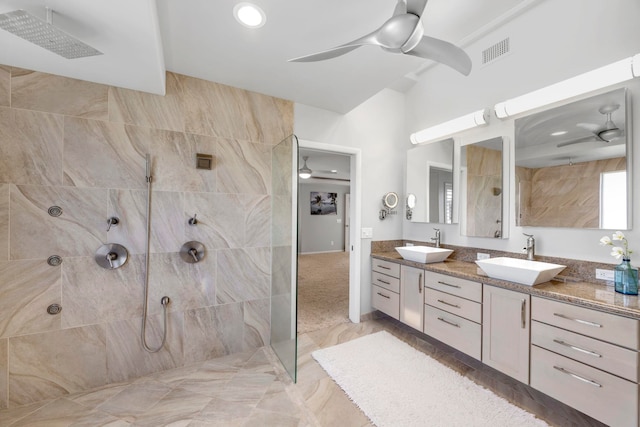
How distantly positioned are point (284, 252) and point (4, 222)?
1.88 metres

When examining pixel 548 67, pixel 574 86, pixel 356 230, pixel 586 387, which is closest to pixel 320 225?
pixel 356 230

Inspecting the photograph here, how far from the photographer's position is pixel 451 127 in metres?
2.67

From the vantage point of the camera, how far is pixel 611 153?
5.66 ft

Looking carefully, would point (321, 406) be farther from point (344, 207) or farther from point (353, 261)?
point (344, 207)

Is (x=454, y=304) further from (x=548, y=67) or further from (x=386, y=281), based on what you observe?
(x=548, y=67)

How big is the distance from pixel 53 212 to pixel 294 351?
198 centimetres

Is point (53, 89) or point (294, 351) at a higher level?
point (53, 89)

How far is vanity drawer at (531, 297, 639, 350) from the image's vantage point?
128cm

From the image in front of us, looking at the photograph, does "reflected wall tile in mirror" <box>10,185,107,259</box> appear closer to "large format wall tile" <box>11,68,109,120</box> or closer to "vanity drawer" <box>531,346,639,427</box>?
"large format wall tile" <box>11,68,109,120</box>

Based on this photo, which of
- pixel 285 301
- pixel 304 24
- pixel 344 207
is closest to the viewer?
pixel 304 24

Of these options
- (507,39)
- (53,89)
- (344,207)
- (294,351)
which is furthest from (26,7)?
(344,207)

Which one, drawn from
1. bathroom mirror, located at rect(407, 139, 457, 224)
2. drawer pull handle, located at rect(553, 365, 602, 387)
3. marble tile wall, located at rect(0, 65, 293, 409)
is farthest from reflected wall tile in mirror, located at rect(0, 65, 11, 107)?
drawer pull handle, located at rect(553, 365, 602, 387)

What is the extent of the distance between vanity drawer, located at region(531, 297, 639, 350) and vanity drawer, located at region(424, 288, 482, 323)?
381mm

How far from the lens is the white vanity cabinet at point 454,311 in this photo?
1975 mm
